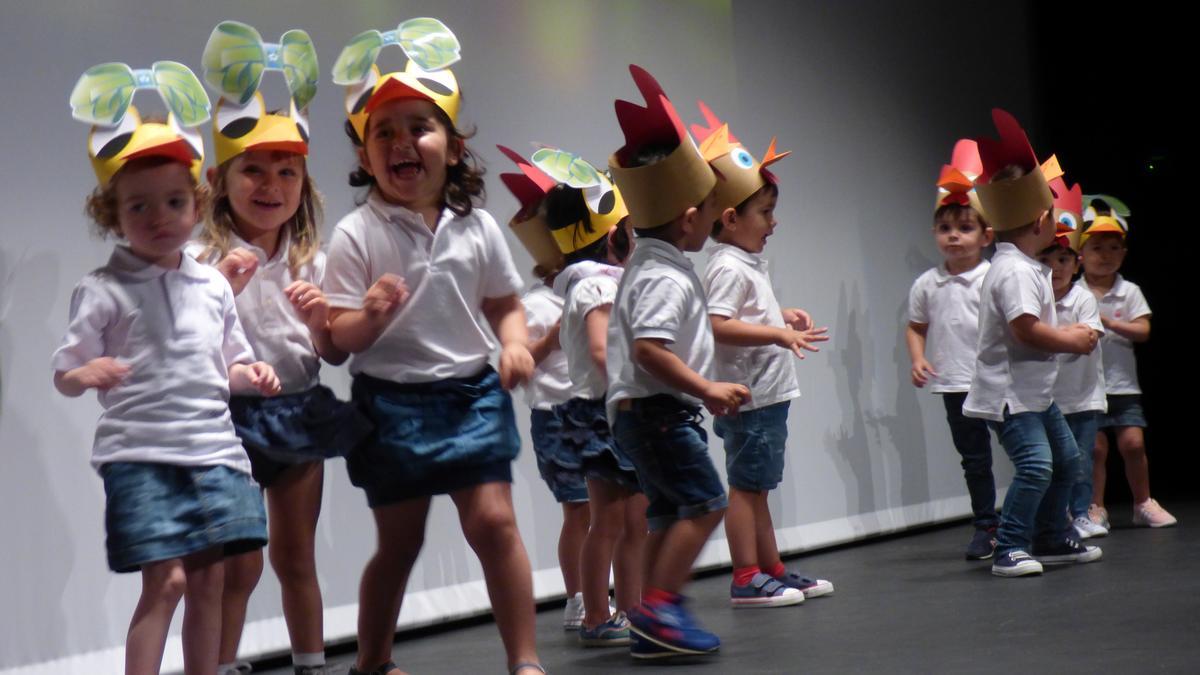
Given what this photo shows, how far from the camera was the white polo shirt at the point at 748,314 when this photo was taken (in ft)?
13.4

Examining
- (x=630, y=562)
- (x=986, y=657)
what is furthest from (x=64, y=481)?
(x=986, y=657)

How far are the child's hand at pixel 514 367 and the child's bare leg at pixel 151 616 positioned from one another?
65cm

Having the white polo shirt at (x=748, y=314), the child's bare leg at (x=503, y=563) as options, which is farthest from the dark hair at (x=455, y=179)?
the white polo shirt at (x=748, y=314)

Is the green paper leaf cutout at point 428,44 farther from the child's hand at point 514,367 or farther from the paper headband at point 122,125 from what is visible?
the child's hand at point 514,367

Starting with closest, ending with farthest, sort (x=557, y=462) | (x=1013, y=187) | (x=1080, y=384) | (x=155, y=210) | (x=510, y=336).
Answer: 1. (x=155, y=210)
2. (x=510, y=336)
3. (x=557, y=462)
4. (x=1013, y=187)
5. (x=1080, y=384)

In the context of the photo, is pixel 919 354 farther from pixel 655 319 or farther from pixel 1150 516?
pixel 655 319

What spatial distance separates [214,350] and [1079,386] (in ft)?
12.3

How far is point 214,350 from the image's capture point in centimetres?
247

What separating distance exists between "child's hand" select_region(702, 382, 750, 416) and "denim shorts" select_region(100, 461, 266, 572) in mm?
1002

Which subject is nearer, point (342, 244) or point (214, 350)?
point (214, 350)

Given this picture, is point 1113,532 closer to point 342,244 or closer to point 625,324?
point 625,324

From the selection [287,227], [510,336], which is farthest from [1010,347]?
[287,227]

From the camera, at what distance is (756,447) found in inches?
164

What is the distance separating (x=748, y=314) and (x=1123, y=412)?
259cm
